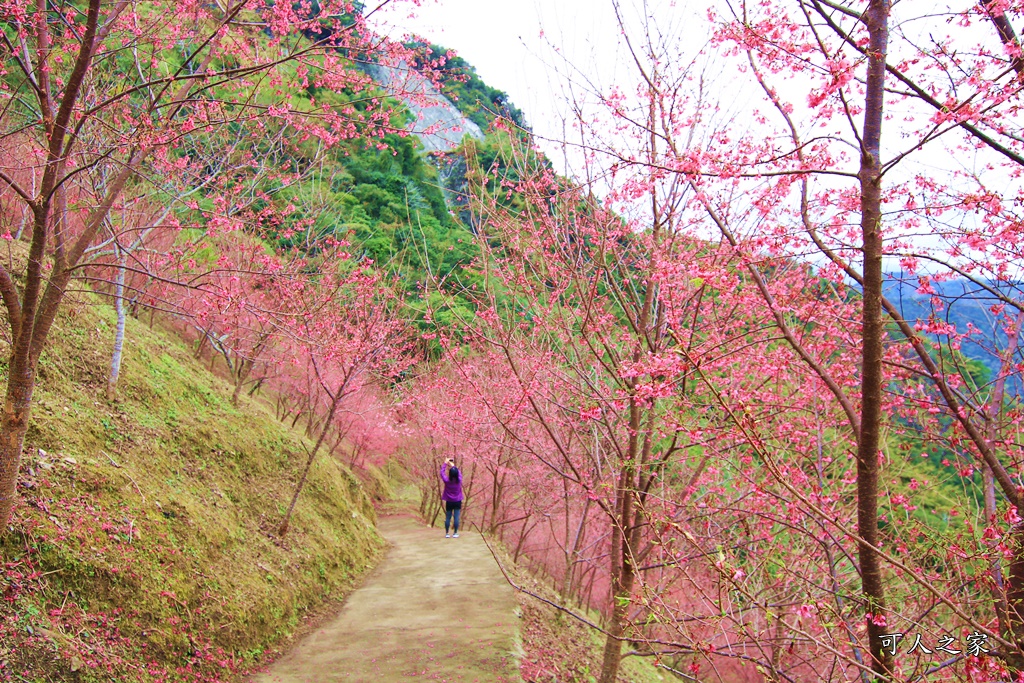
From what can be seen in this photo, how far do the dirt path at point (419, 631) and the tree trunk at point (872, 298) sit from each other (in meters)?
4.64

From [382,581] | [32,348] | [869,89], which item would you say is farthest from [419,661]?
[869,89]

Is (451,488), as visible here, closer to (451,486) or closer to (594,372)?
(451,486)

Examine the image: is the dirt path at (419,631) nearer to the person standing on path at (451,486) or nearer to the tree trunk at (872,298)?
the person standing on path at (451,486)

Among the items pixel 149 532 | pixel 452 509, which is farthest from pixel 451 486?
pixel 149 532

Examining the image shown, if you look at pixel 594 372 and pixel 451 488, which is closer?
pixel 594 372

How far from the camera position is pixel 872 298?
8.86 feet

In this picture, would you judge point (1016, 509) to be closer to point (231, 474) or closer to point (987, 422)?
point (987, 422)

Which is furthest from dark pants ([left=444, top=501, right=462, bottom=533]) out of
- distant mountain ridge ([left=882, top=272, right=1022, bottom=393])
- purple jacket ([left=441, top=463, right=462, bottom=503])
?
distant mountain ridge ([left=882, top=272, right=1022, bottom=393])

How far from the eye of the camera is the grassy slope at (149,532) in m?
5.05

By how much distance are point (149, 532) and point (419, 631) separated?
313cm

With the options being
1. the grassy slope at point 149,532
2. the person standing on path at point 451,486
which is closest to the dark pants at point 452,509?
the person standing on path at point 451,486

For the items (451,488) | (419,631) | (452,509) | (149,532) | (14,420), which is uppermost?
(14,420)

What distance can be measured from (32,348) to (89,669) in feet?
7.74

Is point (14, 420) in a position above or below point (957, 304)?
below
